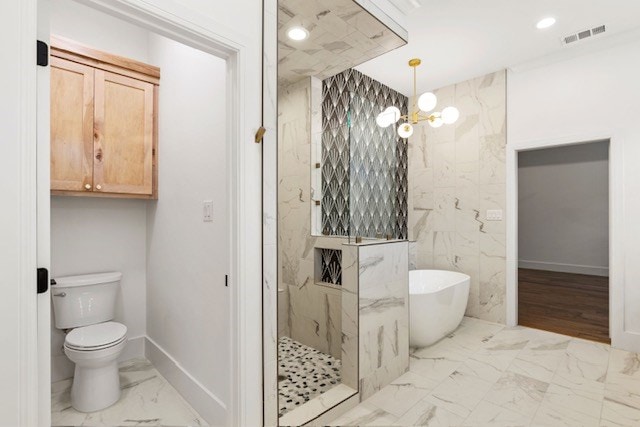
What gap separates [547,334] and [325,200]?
260 centimetres

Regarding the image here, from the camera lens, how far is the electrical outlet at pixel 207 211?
1.90m

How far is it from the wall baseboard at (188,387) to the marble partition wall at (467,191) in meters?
2.86

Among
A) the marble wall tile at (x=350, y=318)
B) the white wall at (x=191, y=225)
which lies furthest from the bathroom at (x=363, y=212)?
the white wall at (x=191, y=225)

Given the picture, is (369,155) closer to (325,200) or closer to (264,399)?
(325,200)

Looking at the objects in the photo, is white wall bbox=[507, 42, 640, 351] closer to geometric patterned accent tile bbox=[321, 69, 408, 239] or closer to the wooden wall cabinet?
geometric patterned accent tile bbox=[321, 69, 408, 239]

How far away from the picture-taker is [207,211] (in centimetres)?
193

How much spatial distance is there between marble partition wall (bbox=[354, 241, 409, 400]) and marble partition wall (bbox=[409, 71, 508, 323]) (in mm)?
1682

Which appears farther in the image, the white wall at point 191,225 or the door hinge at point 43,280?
the white wall at point 191,225

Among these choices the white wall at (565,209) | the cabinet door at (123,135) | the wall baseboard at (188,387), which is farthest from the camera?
the white wall at (565,209)

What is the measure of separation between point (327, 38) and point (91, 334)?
2.72 metres

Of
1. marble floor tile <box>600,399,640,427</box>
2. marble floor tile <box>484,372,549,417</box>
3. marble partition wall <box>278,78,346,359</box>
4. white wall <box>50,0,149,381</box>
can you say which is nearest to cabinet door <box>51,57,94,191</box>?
white wall <box>50,0,149,381</box>

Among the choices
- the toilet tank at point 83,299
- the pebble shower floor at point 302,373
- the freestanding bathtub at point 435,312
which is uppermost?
the toilet tank at point 83,299

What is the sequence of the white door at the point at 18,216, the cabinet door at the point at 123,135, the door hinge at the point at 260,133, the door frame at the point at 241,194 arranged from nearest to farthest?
1. the white door at the point at 18,216
2. the door frame at the point at 241,194
3. the door hinge at the point at 260,133
4. the cabinet door at the point at 123,135

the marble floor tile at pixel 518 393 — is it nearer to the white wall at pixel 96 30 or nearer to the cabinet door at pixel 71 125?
the cabinet door at pixel 71 125
